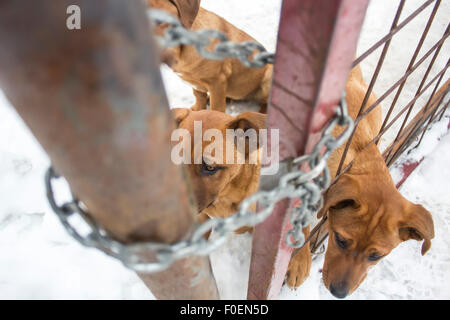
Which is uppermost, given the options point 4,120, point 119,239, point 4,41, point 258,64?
point 4,41

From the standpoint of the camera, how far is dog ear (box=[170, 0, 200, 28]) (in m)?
2.29

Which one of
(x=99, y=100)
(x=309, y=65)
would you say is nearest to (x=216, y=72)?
(x=309, y=65)

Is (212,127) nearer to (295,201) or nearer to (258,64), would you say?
(295,201)

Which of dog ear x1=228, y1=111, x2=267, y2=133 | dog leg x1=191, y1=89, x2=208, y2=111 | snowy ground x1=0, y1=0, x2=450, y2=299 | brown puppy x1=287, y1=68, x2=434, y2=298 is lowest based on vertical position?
snowy ground x1=0, y1=0, x2=450, y2=299

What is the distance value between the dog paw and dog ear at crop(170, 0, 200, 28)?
1.85 m

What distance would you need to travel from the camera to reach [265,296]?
57.2 inches

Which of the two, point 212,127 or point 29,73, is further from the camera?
point 212,127

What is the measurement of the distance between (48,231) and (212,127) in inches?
61.4

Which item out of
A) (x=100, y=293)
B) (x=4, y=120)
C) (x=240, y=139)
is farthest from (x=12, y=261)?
(x=240, y=139)

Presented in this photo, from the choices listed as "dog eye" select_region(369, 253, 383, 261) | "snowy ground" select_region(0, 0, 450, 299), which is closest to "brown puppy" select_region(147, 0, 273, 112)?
"snowy ground" select_region(0, 0, 450, 299)

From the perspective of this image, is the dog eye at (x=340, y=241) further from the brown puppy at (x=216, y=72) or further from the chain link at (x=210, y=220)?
the brown puppy at (x=216, y=72)

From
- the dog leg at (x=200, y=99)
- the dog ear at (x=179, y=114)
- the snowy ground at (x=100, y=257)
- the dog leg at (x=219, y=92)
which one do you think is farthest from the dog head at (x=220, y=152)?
the dog leg at (x=200, y=99)

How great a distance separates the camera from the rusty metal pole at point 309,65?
0.51 meters

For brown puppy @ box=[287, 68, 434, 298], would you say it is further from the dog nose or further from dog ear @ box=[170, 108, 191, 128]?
dog ear @ box=[170, 108, 191, 128]
